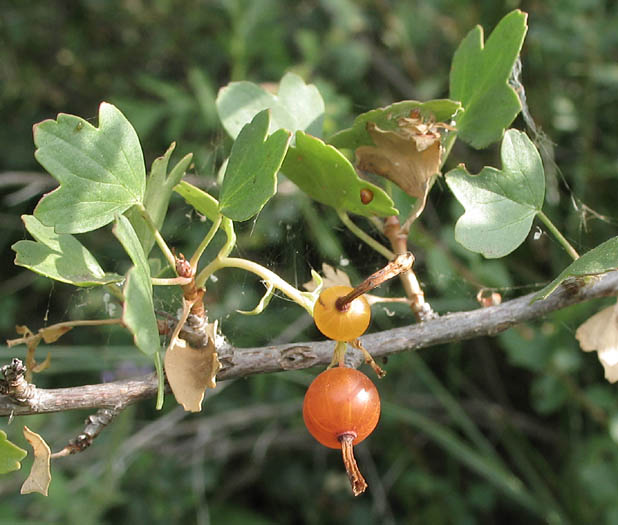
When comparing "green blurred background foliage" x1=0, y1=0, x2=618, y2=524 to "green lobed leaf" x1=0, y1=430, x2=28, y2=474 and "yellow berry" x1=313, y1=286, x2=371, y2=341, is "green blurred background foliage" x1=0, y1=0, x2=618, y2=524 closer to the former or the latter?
"yellow berry" x1=313, y1=286, x2=371, y2=341

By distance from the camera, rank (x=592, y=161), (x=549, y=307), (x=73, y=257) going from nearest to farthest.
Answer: (x=73, y=257)
(x=549, y=307)
(x=592, y=161)

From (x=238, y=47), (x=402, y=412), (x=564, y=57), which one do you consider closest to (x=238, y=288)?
(x=402, y=412)

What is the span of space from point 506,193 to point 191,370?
1.77ft

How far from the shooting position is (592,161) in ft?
8.19

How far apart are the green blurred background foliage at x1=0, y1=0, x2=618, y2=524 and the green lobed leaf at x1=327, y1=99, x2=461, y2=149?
2.77 feet

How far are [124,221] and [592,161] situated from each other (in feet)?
7.25

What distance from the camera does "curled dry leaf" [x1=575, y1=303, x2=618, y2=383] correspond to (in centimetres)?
95

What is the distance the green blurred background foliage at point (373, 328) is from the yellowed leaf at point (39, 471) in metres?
1.06

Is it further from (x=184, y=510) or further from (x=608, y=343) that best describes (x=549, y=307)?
(x=184, y=510)

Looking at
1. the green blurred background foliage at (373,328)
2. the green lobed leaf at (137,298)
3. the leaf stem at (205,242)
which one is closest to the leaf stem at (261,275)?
the leaf stem at (205,242)

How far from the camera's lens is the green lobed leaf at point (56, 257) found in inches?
32.8

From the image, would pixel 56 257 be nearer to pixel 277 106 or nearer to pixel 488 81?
pixel 277 106

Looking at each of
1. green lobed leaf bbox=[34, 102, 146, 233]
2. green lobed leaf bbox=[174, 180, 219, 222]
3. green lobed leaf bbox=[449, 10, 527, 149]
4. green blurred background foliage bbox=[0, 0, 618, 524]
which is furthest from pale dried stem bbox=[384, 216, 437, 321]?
green blurred background foliage bbox=[0, 0, 618, 524]

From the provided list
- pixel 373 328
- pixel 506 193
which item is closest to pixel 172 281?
pixel 506 193
